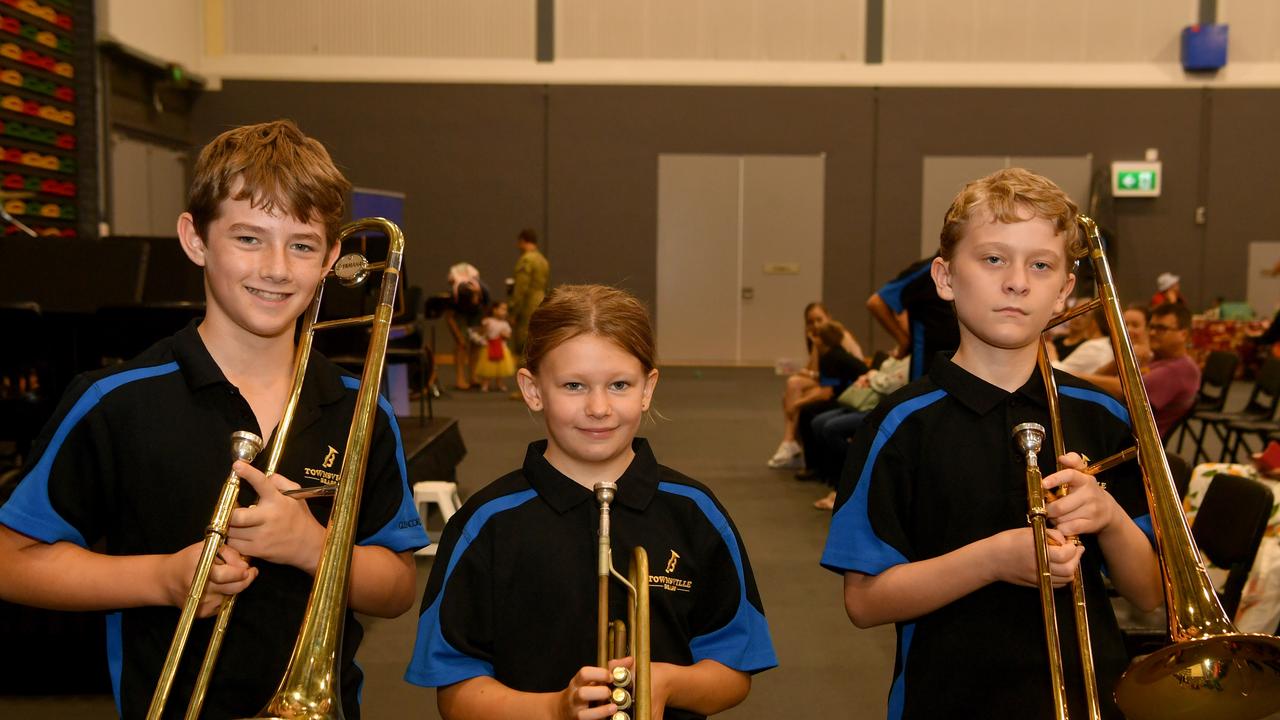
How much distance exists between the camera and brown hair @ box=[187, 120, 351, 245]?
1521 millimetres

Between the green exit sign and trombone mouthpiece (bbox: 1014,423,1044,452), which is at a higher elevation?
the green exit sign

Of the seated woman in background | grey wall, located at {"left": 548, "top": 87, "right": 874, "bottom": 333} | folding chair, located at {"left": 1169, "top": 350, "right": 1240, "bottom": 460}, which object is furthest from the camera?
grey wall, located at {"left": 548, "top": 87, "right": 874, "bottom": 333}

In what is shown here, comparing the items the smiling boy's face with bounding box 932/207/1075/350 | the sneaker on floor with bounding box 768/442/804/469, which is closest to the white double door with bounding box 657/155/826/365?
the sneaker on floor with bounding box 768/442/804/469

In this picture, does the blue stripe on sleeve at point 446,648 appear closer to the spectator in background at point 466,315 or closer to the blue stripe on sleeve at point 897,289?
the blue stripe on sleeve at point 897,289

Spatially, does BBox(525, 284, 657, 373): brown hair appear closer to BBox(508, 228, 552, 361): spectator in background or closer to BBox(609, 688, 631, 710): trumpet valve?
BBox(609, 688, 631, 710): trumpet valve

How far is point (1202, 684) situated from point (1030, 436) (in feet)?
1.28

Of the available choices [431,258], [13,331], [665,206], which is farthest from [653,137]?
[13,331]

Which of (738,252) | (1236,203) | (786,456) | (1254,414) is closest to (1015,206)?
(786,456)

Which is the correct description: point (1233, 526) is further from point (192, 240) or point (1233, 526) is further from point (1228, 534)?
point (192, 240)

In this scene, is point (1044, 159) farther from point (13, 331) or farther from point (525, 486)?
point (525, 486)

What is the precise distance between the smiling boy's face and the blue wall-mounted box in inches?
545

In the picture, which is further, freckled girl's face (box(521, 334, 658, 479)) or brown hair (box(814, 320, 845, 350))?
brown hair (box(814, 320, 845, 350))

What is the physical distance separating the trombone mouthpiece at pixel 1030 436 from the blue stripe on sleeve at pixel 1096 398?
0.86 feet

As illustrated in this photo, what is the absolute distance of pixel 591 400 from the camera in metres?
1.56
